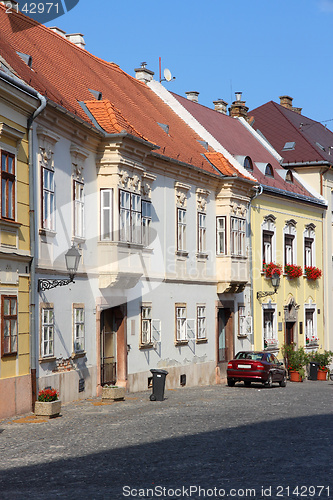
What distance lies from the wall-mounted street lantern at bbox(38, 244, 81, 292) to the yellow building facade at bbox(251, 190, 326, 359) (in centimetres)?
1662

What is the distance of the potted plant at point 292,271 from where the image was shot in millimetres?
38188

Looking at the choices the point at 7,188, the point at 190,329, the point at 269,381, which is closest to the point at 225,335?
the point at 190,329

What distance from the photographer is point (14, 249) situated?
59.8 feet

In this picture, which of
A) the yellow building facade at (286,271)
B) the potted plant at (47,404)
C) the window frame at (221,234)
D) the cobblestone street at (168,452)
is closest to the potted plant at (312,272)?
the yellow building facade at (286,271)

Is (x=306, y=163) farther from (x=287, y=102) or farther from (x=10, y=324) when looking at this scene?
(x=10, y=324)

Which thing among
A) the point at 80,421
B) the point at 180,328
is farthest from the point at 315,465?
the point at 180,328

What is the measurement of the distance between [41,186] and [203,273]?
12.0 m

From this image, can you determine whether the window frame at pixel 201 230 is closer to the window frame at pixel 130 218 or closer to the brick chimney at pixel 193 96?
the window frame at pixel 130 218

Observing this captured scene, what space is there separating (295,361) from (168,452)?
24.6m

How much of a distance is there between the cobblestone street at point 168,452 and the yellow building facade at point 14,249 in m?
0.90

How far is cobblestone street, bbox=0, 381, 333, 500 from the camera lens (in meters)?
10.3

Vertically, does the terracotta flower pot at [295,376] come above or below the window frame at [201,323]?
below

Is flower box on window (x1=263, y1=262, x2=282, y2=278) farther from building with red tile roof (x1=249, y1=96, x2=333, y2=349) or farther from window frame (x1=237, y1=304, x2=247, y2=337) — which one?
building with red tile roof (x1=249, y1=96, x2=333, y2=349)

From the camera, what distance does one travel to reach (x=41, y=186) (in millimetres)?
19828
